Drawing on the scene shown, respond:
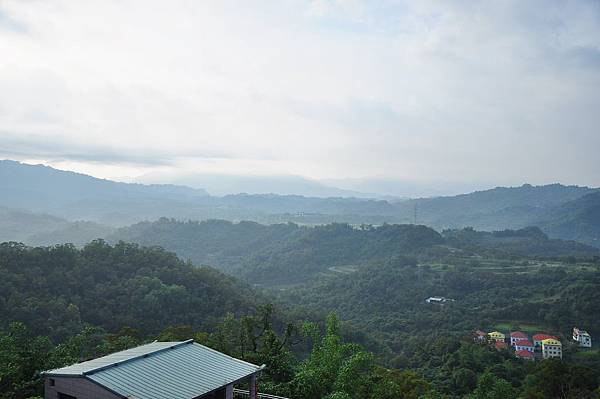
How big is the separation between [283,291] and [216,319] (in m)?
29.3

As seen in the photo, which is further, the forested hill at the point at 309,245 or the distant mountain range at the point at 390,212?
the distant mountain range at the point at 390,212

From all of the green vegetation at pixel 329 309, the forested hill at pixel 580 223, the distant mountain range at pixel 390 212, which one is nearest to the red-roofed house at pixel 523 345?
the green vegetation at pixel 329 309

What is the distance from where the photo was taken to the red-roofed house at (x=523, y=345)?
114 ft

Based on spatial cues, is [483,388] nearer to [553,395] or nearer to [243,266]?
[553,395]

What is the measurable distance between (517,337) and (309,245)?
1909 inches

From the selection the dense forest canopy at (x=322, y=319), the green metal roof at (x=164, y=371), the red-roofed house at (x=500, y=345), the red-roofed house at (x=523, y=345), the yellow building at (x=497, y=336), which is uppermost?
the green metal roof at (x=164, y=371)

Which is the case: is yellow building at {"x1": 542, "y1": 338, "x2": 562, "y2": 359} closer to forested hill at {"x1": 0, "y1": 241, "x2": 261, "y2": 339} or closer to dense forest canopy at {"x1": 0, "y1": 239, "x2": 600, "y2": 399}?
dense forest canopy at {"x1": 0, "y1": 239, "x2": 600, "y2": 399}

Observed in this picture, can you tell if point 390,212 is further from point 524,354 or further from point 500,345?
point 500,345

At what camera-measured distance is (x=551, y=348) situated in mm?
33906

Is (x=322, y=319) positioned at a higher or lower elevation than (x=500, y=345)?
higher

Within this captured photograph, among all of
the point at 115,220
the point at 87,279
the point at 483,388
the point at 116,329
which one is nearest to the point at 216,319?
the point at 116,329

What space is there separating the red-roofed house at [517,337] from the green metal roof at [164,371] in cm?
3268

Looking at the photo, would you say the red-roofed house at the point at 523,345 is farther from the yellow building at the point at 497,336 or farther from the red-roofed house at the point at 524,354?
the yellow building at the point at 497,336

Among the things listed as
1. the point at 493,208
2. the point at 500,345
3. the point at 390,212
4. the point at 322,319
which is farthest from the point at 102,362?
the point at 493,208
